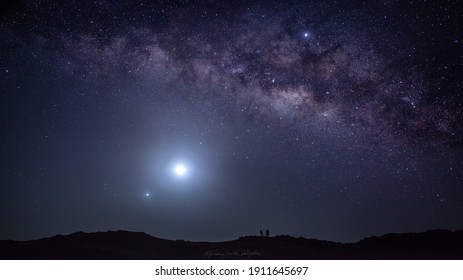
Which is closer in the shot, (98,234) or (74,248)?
(74,248)

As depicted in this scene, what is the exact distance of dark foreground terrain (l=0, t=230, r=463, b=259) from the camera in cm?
2175

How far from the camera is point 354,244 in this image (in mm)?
34469

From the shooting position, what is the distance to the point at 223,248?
94.0 feet

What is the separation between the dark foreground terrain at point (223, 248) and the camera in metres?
21.8
